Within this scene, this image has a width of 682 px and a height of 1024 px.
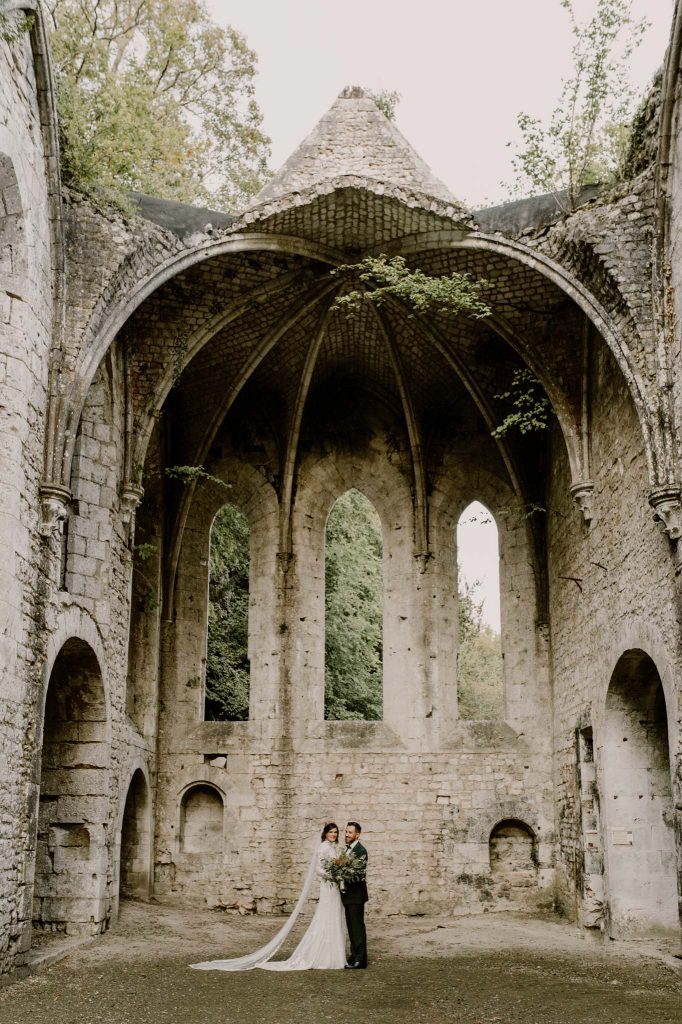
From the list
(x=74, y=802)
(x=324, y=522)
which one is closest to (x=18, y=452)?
(x=74, y=802)

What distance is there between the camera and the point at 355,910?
8.91m

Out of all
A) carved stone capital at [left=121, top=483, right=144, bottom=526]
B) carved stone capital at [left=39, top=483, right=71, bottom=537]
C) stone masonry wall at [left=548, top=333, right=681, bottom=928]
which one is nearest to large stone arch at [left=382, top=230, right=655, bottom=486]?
stone masonry wall at [left=548, top=333, right=681, bottom=928]

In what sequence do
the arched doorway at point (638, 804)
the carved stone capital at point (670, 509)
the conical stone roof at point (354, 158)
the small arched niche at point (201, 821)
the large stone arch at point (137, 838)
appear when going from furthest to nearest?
the small arched niche at point (201, 821) < the large stone arch at point (137, 838) < the conical stone roof at point (354, 158) < the arched doorway at point (638, 804) < the carved stone capital at point (670, 509)

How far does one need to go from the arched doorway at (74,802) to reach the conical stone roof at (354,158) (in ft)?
17.4

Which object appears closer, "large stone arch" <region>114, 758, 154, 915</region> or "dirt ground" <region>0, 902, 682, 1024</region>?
"dirt ground" <region>0, 902, 682, 1024</region>

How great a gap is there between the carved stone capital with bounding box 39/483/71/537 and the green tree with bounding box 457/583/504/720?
12.4m

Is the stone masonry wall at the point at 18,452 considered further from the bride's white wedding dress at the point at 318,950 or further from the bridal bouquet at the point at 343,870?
the bridal bouquet at the point at 343,870

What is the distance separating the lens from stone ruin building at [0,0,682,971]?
29.0ft

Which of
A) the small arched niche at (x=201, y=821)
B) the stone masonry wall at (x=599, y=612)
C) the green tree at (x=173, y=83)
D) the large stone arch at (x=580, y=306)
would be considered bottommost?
the small arched niche at (x=201, y=821)

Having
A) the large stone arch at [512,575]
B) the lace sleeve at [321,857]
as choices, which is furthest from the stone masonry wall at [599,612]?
the lace sleeve at [321,857]

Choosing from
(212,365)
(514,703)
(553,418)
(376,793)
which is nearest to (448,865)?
(376,793)

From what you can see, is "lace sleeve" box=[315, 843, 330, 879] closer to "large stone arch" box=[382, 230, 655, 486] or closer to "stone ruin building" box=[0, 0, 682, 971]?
"stone ruin building" box=[0, 0, 682, 971]

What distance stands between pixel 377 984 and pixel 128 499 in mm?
5430

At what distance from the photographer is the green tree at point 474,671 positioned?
21734 millimetres
